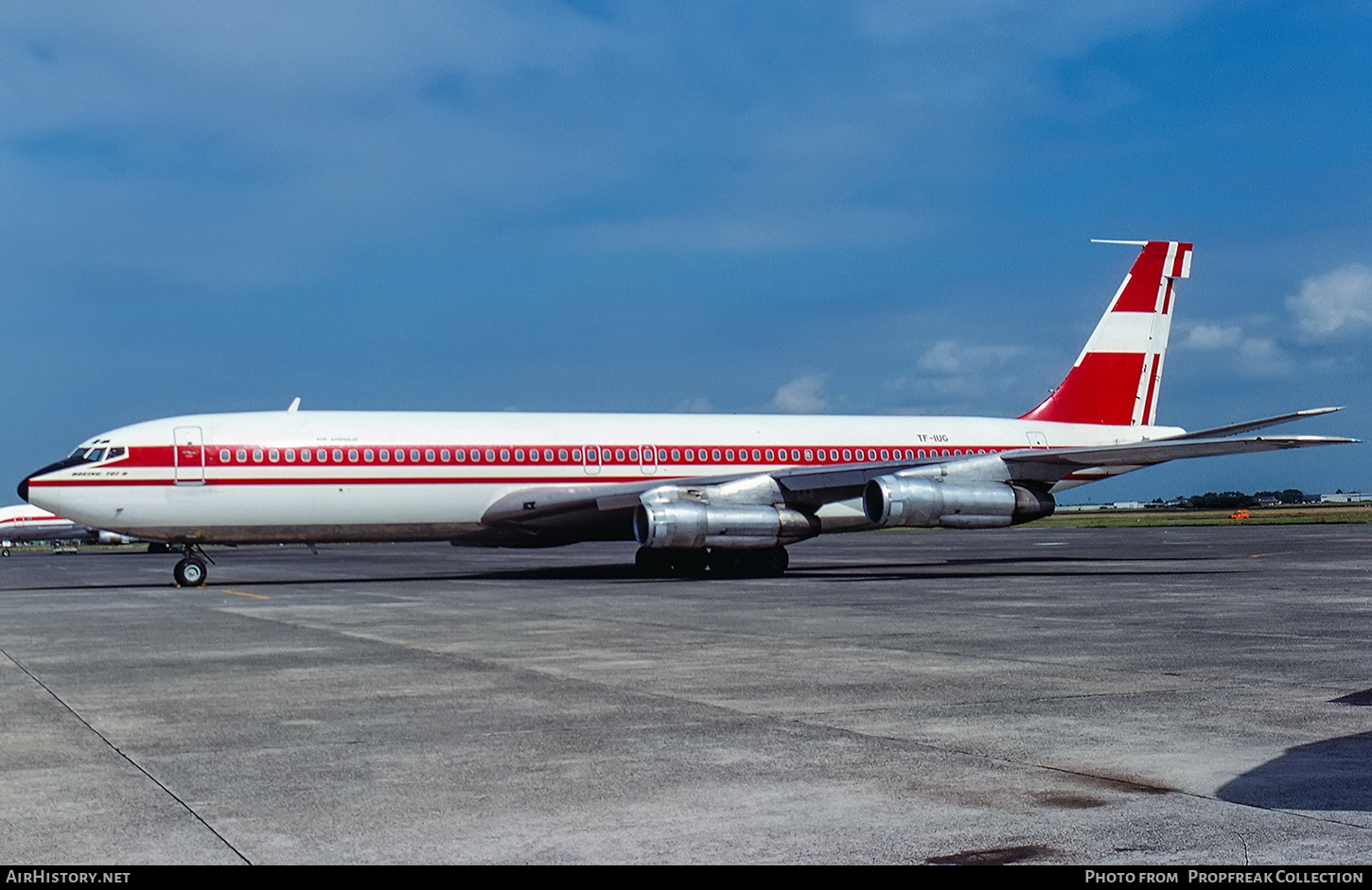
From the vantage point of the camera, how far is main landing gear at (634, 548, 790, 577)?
28.5 m

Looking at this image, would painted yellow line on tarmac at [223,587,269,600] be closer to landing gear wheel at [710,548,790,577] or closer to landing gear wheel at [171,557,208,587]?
landing gear wheel at [171,557,208,587]

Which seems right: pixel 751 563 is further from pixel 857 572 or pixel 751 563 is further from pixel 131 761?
pixel 131 761

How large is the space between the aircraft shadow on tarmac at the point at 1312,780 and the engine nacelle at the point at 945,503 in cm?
1856

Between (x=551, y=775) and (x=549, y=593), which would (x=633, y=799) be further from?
(x=549, y=593)

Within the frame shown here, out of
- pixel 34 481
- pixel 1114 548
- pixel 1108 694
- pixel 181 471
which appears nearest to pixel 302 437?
pixel 181 471

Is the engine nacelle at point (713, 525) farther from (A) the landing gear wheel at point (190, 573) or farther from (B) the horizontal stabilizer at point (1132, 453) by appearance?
(A) the landing gear wheel at point (190, 573)

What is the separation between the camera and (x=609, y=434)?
29219mm

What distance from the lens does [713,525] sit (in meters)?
26.2

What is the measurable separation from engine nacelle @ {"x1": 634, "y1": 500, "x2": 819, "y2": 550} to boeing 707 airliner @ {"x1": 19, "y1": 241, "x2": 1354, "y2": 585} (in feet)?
0.10

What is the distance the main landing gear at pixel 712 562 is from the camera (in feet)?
93.4

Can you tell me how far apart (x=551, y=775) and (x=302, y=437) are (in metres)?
20.9

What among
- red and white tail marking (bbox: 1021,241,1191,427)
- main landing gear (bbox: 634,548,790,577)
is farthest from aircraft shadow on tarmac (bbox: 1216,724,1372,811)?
red and white tail marking (bbox: 1021,241,1191,427)

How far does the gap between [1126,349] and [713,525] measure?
14.2m

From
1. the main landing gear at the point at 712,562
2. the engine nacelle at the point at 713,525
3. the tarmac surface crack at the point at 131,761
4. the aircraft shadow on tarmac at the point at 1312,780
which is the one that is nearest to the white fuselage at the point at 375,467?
the main landing gear at the point at 712,562
